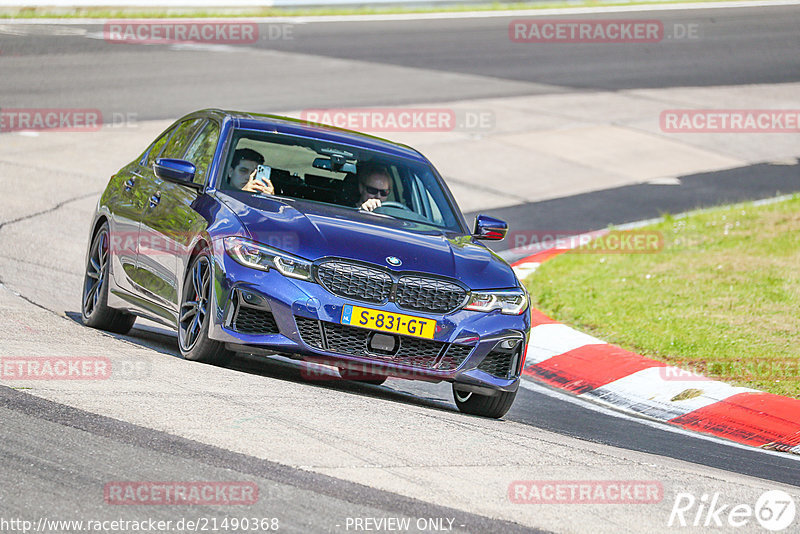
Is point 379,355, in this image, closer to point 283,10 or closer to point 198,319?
point 198,319

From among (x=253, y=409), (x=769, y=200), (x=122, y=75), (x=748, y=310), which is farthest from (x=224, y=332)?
(x=122, y=75)

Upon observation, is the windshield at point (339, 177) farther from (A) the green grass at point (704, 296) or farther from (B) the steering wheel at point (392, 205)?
(A) the green grass at point (704, 296)

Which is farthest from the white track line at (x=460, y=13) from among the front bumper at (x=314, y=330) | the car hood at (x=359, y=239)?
the front bumper at (x=314, y=330)

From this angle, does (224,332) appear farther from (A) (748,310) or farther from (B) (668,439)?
(A) (748,310)

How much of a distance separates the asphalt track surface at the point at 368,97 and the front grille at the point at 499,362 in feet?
1.74

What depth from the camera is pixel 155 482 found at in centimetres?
507

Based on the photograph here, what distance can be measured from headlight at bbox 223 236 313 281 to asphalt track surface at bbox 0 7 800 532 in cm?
85

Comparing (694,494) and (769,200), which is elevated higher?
(694,494)

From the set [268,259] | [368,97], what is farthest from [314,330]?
[368,97]

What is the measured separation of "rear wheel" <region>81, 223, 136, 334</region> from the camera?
9.20 meters

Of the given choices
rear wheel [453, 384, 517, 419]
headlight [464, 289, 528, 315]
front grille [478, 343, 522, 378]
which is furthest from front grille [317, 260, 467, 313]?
rear wheel [453, 384, 517, 419]

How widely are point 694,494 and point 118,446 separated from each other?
2.57 m

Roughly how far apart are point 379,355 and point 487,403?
1.10 meters

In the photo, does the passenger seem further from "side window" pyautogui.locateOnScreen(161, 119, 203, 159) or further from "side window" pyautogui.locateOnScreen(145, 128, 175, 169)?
"side window" pyautogui.locateOnScreen(145, 128, 175, 169)
